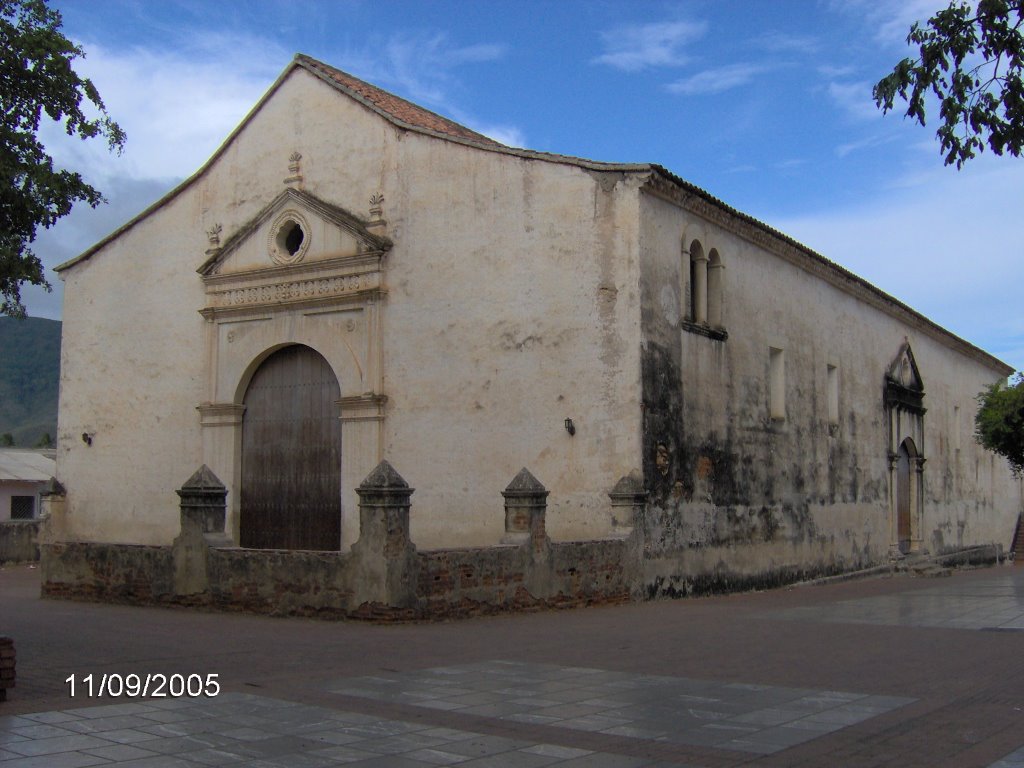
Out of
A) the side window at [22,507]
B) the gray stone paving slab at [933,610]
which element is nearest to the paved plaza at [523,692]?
the gray stone paving slab at [933,610]

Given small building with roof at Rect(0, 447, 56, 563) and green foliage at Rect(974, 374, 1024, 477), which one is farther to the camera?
small building with roof at Rect(0, 447, 56, 563)

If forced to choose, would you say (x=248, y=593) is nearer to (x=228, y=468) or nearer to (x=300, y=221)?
Answer: (x=228, y=468)

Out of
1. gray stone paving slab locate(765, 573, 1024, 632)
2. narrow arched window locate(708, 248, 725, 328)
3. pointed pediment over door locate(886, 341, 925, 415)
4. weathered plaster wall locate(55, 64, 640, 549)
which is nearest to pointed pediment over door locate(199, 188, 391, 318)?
weathered plaster wall locate(55, 64, 640, 549)

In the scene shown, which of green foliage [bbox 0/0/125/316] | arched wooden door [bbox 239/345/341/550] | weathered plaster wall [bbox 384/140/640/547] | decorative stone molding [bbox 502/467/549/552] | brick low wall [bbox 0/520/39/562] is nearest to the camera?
green foliage [bbox 0/0/125/316]

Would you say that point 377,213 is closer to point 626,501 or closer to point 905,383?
point 626,501

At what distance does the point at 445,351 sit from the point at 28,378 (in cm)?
13548

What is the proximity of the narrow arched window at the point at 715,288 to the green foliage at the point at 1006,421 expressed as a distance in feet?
35.2

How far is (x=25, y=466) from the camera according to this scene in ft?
112

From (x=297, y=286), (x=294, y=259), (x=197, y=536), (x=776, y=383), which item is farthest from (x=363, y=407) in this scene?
(x=776, y=383)

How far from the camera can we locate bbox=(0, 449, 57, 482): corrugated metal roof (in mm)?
32281

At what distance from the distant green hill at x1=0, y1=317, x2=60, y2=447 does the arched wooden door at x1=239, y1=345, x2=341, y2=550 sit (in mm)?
103645

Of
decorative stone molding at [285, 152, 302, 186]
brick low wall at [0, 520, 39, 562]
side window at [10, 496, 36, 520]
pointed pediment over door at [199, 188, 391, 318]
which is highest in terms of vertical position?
decorative stone molding at [285, 152, 302, 186]

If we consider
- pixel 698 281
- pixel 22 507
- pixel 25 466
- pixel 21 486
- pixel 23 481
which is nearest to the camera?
pixel 698 281

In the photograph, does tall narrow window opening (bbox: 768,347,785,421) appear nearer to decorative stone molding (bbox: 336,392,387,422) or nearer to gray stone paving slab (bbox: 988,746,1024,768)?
decorative stone molding (bbox: 336,392,387,422)
